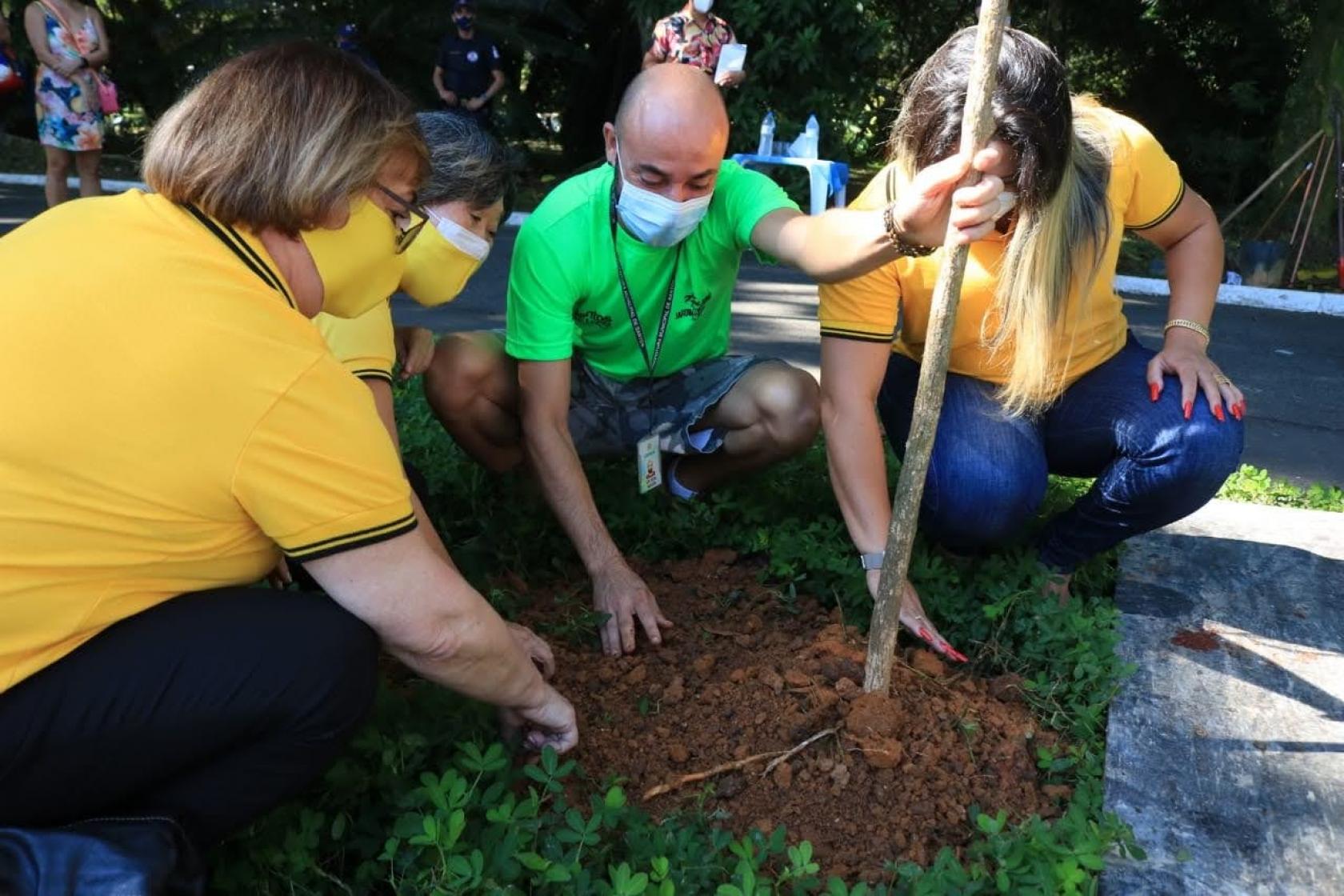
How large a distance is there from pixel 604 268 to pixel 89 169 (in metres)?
6.34

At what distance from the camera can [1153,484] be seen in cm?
269

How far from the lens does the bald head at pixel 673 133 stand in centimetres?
269

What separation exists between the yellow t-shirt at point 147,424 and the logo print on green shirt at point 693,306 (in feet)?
4.95

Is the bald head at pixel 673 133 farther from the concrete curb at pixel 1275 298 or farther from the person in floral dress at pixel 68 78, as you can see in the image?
the concrete curb at pixel 1275 298

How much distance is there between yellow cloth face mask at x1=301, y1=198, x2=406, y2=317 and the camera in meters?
1.79

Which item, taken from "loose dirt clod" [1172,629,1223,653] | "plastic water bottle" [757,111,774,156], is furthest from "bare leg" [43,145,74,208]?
"loose dirt clod" [1172,629,1223,653]

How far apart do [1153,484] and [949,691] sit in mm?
733

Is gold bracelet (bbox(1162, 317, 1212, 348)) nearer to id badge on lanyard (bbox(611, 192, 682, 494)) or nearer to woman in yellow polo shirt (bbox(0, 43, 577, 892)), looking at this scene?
id badge on lanyard (bbox(611, 192, 682, 494))

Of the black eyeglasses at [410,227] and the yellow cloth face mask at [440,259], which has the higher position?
the black eyeglasses at [410,227]

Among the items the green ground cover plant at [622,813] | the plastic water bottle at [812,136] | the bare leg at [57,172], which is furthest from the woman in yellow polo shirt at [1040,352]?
the plastic water bottle at [812,136]

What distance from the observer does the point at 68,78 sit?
24.7ft

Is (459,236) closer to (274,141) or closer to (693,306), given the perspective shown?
(693,306)

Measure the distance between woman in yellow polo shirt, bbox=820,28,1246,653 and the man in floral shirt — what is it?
697cm

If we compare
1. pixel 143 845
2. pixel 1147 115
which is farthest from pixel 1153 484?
pixel 1147 115
